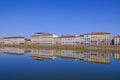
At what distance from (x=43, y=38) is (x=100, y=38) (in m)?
23.2

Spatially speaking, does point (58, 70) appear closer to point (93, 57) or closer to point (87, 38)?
point (93, 57)

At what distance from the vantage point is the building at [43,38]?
69.2m

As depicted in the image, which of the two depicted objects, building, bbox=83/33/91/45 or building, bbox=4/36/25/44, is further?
building, bbox=4/36/25/44

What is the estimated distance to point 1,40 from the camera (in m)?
90.6

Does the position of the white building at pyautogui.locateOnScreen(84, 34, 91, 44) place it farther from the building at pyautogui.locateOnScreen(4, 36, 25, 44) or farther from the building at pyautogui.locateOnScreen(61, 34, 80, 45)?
the building at pyautogui.locateOnScreen(4, 36, 25, 44)

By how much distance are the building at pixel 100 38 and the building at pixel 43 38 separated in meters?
16.9

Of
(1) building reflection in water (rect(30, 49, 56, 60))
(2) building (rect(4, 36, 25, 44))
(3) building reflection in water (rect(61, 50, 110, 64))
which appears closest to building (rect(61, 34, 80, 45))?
(2) building (rect(4, 36, 25, 44))

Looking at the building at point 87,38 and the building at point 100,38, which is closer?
the building at point 100,38

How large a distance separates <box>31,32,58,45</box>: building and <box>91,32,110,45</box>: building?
1687 cm

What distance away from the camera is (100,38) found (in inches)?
2191

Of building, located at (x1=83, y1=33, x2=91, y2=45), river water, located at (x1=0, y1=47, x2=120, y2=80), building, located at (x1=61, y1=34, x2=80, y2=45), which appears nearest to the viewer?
river water, located at (x1=0, y1=47, x2=120, y2=80)

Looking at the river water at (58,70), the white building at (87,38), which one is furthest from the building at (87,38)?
the river water at (58,70)

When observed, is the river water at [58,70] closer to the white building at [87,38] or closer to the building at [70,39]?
the white building at [87,38]

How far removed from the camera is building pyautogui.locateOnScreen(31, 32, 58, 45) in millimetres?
69188
